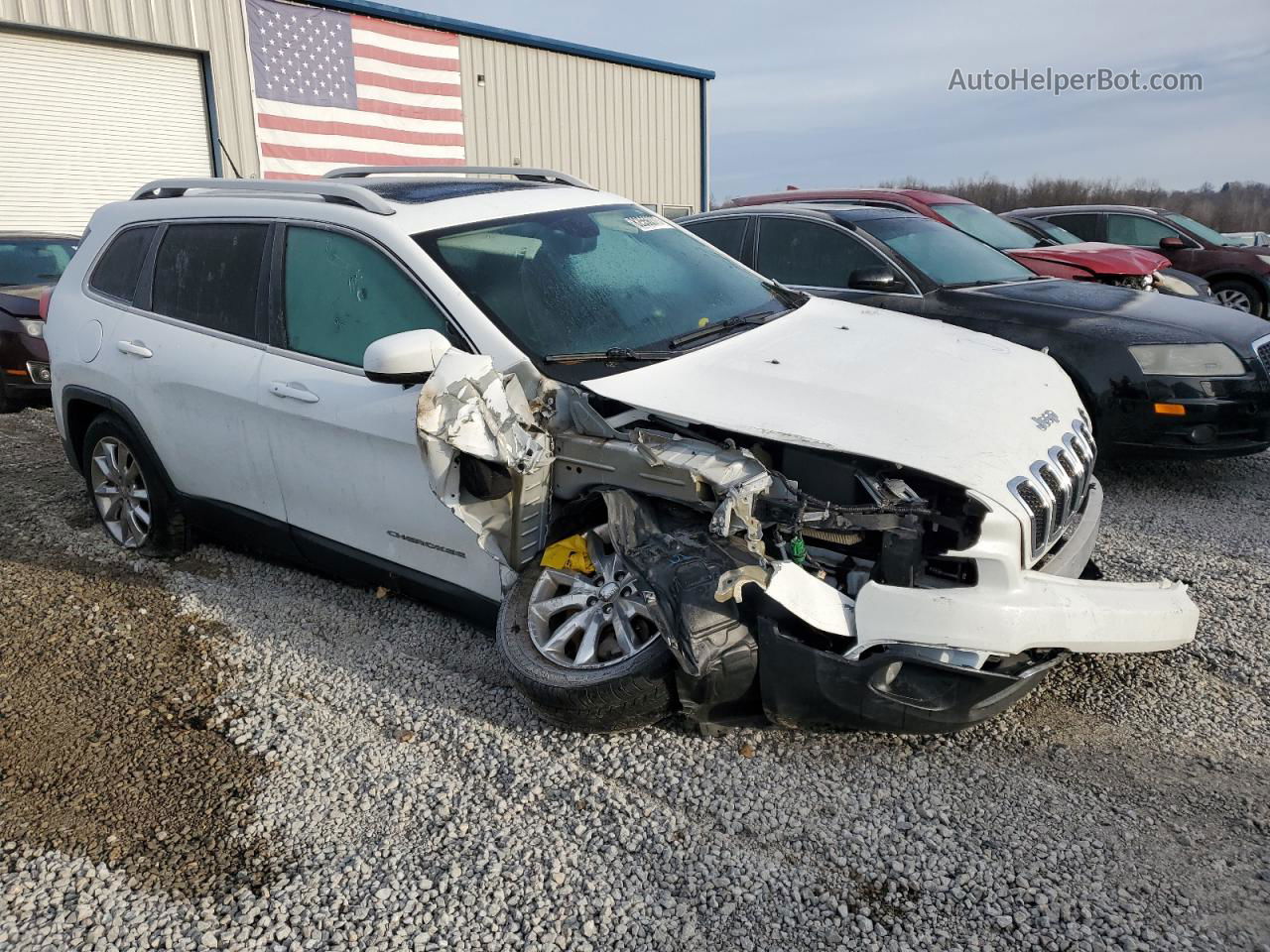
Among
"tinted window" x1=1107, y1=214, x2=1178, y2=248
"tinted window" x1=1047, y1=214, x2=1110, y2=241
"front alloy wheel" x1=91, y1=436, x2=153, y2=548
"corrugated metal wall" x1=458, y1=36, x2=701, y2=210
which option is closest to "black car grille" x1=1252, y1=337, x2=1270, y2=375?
"front alloy wheel" x1=91, y1=436, x2=153, y2=548

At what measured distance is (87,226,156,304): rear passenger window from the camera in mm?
4801

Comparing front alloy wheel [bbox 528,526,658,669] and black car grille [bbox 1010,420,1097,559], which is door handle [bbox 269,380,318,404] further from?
black car grille [bbox 1010,420,1097,559]

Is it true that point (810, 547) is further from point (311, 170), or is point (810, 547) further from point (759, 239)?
point (311, 170)

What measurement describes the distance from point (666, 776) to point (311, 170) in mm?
14542

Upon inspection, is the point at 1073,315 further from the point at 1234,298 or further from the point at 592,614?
the point at 1234,298

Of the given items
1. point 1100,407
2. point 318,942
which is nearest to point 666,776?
point 318,942

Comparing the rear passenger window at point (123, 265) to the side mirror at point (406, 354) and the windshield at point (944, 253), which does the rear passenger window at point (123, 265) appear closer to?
the side mirror at point (406, 354)

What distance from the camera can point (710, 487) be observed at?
304cm

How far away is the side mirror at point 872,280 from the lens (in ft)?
20.1

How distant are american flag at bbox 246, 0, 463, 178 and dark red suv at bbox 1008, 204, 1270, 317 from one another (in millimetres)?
9743

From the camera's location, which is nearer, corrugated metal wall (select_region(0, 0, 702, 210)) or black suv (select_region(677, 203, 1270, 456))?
black suv (select_region(677, 203, 1270, 456))

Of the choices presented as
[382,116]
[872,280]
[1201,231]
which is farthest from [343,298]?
[382,116]

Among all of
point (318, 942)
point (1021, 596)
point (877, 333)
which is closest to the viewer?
point (318, 942)

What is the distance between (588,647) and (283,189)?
2.53 metres
